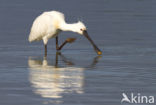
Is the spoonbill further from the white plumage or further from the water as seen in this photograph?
the water

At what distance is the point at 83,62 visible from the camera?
563 inches

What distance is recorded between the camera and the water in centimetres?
1048

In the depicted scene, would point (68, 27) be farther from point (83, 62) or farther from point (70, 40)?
point (83, 62)

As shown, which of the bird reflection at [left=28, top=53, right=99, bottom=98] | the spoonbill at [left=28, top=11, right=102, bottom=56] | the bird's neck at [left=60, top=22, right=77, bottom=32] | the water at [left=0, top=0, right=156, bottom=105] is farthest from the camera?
the spoonbill at [left=28, top=11, right=102, bottom=56]

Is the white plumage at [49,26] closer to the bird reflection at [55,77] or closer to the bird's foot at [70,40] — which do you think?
the bird's foot at [70,40]

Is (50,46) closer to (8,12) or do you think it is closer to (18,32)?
(18,32)

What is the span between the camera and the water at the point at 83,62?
1048 centimetres

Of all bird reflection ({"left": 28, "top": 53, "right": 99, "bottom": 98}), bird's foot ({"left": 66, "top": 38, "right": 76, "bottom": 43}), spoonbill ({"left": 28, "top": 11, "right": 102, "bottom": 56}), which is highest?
spoonbill ({"left": 28, "top": 11, "right": 102, "bottom": 56})

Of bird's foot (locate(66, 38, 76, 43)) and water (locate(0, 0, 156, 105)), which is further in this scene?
bird's foot (locate(66, 38, 76, 43))

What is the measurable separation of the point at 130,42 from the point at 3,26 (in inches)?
183

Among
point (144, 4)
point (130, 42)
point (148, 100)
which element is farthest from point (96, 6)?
point (148, 100)

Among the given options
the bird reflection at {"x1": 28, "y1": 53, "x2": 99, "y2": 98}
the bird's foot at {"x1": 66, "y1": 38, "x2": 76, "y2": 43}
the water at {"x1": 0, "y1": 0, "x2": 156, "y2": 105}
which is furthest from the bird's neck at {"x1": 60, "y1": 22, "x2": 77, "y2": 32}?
the bird reflection at {"x1": 28, "y1": 53, "x2": 99, "y2": 98}

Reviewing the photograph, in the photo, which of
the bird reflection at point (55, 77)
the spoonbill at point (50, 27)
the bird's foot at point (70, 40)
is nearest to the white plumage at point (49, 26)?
the spoonbill at point (50, 27)

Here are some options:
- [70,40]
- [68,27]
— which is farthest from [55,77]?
[70,40]
